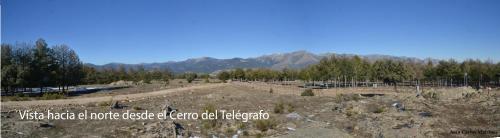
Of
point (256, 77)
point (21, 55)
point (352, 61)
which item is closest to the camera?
point (21, 55)

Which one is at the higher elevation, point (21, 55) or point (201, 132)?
point (21, 55)

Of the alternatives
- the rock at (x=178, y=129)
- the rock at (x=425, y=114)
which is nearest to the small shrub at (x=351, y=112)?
the rock at (x=425, y=114)

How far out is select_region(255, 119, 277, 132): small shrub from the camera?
26500 millimetres

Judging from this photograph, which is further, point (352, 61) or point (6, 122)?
point (352, 61)

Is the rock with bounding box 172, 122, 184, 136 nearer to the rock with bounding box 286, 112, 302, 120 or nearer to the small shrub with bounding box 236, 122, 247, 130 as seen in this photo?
the small shrub with bounding box 236, 122, 247, 130

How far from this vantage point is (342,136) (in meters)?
24.1

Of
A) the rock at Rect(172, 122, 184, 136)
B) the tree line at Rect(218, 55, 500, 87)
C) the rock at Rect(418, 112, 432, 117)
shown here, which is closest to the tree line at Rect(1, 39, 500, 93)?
the tree line at Rect(218, 55, 500, 87)

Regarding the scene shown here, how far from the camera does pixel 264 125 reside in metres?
26.7

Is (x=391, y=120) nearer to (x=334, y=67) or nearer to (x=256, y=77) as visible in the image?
(x=334, y=67)

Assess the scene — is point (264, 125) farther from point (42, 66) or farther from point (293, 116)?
point (42, 66)

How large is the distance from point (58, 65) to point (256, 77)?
77.9 m

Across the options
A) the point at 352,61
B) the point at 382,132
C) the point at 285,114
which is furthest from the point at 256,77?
the point at 382,132

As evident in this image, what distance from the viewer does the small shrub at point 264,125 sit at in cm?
Answer: 2650

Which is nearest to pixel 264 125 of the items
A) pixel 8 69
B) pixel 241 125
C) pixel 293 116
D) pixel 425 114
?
pixel 241 125
